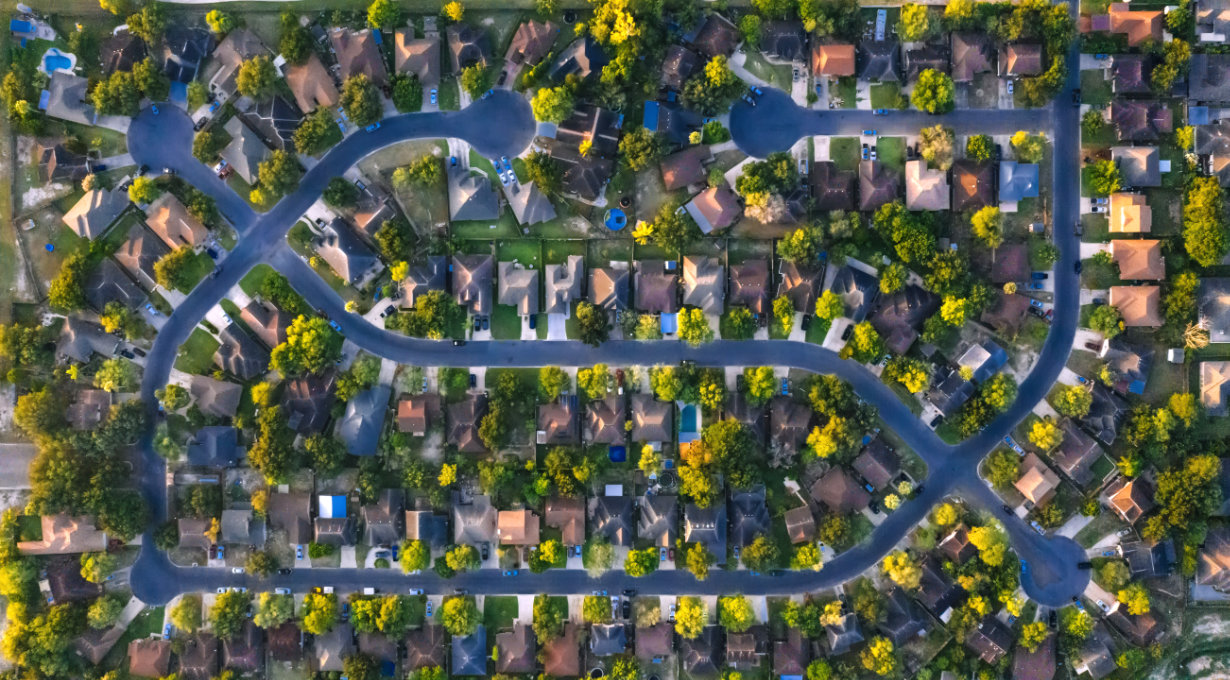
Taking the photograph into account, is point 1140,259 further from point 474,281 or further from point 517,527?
point 517,527

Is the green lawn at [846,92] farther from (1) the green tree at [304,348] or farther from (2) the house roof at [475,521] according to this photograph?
(1) the green tree at [304,348]

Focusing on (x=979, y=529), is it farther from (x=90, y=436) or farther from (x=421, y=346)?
(x=90, y=436)

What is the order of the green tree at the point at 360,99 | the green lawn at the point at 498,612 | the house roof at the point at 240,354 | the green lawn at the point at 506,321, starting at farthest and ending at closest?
the green lawn at the point at 498,612, the green lawn at the point at 506,321, the house roof at the point at 240,354, the green tree at the point at 360,99

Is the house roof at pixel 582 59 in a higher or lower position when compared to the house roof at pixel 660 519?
higher

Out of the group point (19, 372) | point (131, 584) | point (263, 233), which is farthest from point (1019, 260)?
point (19, 372)

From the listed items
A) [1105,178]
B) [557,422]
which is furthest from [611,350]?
[1105,178]

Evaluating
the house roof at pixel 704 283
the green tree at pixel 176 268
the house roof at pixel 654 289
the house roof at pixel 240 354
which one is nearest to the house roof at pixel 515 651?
the house roof at pixel 654 289
